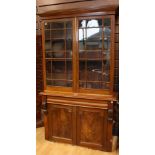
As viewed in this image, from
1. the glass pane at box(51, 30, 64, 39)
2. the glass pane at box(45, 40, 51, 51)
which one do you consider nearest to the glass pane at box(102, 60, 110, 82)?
the glass pane at box(51, 30, 64, 39)

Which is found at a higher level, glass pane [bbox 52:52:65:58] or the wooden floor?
glass pane [bbox 52:52:65:58]

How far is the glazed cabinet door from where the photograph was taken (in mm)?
2715

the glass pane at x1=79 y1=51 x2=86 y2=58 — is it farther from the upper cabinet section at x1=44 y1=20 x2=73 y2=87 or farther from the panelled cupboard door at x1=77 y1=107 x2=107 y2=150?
the panelled cupboard door at x1=77 y1=107 x2=107 y2=150

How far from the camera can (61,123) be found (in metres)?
2.78

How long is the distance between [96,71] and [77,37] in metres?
0.59

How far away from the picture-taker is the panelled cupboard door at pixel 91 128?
2.54m

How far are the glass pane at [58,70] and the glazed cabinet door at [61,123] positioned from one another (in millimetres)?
490

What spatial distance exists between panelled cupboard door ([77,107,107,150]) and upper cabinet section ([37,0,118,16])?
1.45 metres
